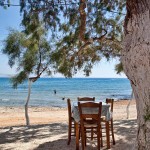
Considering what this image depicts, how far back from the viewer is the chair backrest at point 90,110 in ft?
15.4

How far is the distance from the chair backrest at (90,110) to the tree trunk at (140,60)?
73.1 inches

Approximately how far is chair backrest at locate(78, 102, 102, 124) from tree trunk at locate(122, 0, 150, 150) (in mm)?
1857

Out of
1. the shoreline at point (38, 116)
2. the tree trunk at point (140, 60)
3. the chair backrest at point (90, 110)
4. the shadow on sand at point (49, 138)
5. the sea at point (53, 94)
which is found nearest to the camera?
the tree trunk at point (140, 60)

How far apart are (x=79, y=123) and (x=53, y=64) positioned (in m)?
3.17

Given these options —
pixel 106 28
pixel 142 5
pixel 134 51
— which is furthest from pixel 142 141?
pixel 106 28

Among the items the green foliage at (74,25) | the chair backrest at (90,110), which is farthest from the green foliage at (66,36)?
the chair backrest at (90,110)

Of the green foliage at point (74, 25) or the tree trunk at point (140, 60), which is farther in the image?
the green foliage at point (74, 25)

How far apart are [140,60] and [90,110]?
93.2 inches

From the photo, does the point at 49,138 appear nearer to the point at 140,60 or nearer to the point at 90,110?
the point at 90,110

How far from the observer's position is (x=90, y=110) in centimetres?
498

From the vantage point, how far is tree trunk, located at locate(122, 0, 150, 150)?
273 centimetres

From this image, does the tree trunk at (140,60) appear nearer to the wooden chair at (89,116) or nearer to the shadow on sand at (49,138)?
the wooden chair at (89,116)

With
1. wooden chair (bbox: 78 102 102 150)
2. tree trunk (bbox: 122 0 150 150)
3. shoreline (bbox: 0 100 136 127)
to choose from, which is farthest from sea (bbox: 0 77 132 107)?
tree trunk (bbox: 122 0 150 150)

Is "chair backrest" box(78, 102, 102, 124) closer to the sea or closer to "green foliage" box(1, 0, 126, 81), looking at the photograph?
"green foliage" box(1, 0, 126, 81)
